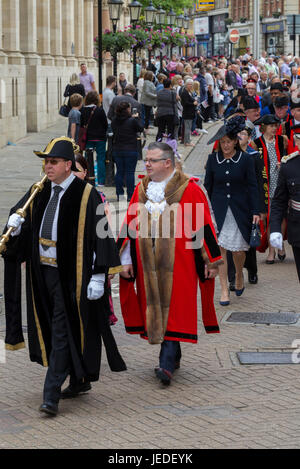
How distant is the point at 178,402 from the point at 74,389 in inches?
29.1

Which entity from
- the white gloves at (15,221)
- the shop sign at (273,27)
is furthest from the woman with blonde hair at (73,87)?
the shop sign at (273,27)

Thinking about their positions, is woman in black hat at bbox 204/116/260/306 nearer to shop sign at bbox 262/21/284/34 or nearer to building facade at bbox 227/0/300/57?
building facade at bbox 227/0/300/57

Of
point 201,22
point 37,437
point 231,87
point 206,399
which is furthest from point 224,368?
point 201,22

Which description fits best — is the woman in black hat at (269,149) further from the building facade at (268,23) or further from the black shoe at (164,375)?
the building facade at (268,23)

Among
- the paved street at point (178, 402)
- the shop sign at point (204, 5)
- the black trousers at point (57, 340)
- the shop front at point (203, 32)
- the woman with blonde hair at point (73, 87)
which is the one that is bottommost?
the paved street at point (178, 402)

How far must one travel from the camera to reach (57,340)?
21.6 ft

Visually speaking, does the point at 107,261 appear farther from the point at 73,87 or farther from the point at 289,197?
the point at 73,87

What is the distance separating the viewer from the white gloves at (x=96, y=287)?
257 inches

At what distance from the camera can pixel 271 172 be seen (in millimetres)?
11625

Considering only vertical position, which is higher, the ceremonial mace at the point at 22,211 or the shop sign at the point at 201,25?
the shop sign at the point at 201,25

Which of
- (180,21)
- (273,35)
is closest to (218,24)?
(273,35)

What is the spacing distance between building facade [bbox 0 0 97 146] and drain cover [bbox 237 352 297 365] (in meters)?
17.2

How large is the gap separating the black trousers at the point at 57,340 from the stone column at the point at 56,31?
93.1 feet
